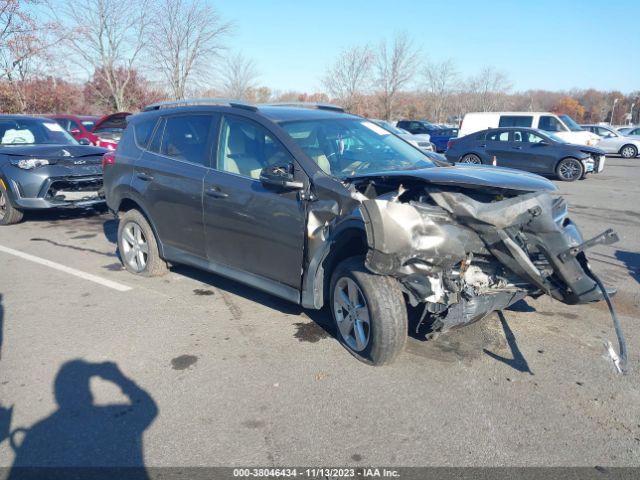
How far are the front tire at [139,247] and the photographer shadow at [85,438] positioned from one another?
7.09ft

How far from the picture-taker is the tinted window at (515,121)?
18.9 meters

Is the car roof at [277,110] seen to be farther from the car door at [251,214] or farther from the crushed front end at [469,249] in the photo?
the crushed front end at [469,249]

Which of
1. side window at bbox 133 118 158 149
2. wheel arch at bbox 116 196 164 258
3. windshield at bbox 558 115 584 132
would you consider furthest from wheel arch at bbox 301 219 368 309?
windshield at bbox 558 115 584 132

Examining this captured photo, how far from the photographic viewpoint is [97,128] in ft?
51.2

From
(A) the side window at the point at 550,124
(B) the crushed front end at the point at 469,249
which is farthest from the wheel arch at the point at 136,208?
(A) the side window at the point at 550,124

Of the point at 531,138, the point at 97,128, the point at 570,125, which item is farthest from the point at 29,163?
the point at 570,125

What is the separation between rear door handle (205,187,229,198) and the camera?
4438 millimetres

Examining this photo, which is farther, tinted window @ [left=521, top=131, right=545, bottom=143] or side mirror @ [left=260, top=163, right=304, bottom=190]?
tinted window @ [left=521, top=131, right=545, bottom=143]

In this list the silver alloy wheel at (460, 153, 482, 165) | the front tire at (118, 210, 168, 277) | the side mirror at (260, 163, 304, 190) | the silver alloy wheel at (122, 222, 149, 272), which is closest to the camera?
the side mirror at (260, 163, 304, 190)

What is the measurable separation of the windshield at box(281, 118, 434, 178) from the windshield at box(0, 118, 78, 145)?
20.9 feet

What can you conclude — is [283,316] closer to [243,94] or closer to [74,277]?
[74,277]

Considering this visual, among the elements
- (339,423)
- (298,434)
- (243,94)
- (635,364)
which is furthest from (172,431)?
(243,94)

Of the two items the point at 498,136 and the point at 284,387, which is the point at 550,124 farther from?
the point at 284,387

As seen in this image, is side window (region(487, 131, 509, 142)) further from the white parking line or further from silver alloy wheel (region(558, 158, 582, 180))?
the white parking line
